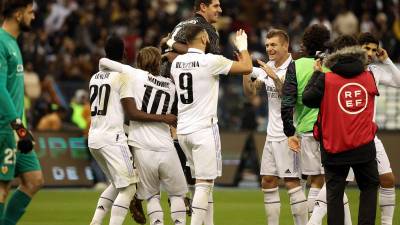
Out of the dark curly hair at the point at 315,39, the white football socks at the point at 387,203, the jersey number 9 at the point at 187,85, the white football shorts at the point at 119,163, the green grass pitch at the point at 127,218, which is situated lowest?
the green grass pitch at the point at 127,218

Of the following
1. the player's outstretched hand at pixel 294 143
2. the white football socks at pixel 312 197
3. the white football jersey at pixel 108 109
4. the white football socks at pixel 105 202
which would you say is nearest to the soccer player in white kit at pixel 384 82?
the white football socks at pixel 312 197

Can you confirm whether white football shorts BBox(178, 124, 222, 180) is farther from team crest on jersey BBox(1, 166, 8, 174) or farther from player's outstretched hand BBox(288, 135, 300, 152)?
team crest on jersey BBox(1, 166, 8, 174)

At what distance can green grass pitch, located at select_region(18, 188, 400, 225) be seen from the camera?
15292 millimetres

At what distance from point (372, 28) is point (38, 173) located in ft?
61.6

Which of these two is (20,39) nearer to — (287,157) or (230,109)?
(230,109)

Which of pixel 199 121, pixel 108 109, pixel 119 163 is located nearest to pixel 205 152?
pixel 199 121

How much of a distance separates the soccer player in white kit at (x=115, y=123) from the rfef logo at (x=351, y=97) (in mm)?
2071

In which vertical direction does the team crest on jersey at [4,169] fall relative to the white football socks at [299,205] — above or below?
above

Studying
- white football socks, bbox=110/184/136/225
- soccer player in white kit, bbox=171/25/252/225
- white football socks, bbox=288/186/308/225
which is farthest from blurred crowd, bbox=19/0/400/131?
soccer player in white kit, bbox=171/25/252/225

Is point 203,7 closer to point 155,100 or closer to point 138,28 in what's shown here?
point 155,100

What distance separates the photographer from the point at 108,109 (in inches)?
488

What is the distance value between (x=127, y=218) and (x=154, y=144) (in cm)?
376

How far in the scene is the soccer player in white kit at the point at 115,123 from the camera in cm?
1215

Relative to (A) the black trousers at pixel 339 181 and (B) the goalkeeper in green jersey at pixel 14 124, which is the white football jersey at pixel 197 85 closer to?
(A) the black trousers at pixel 339 181
